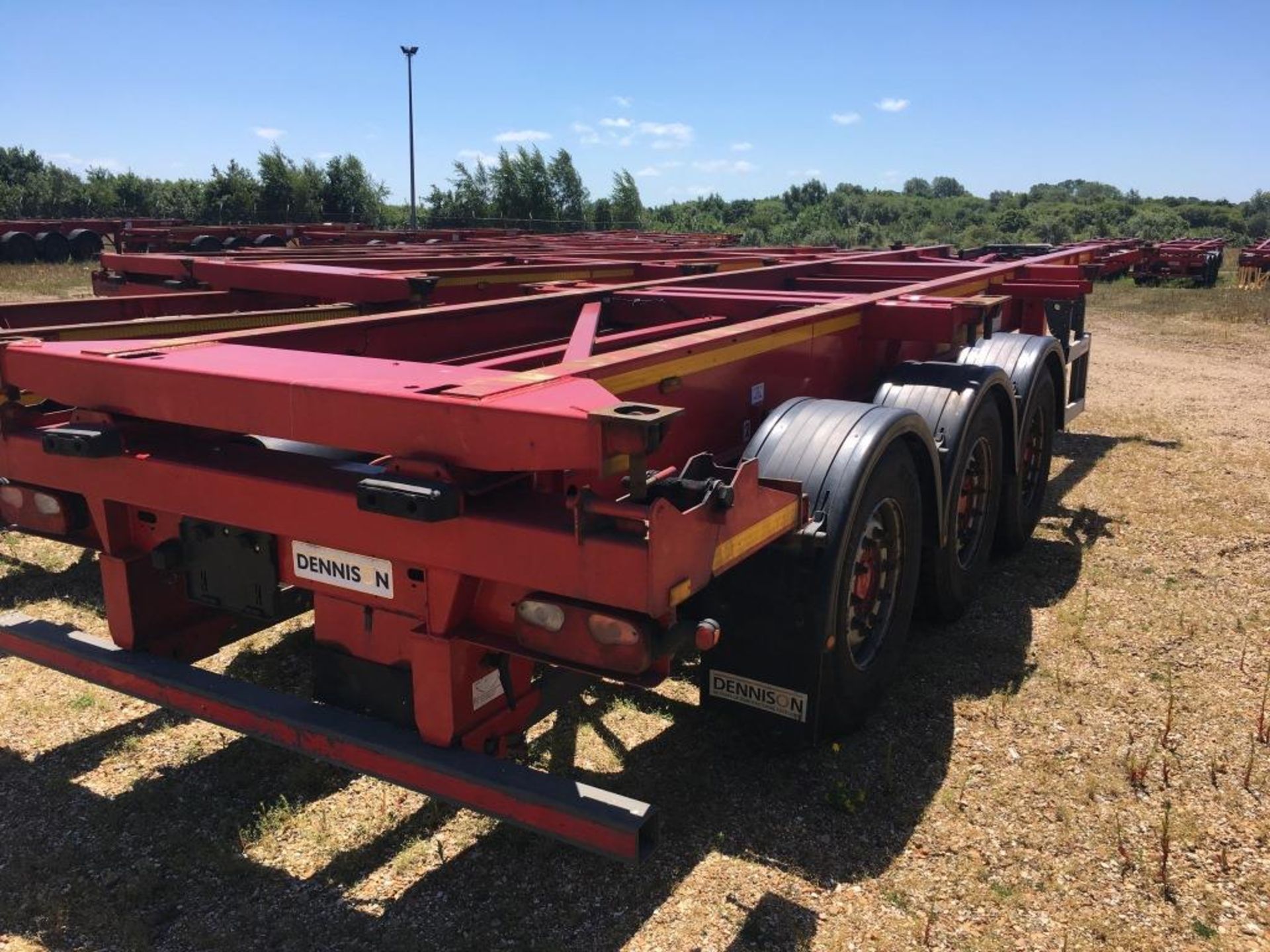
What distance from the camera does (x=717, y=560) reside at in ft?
7.35

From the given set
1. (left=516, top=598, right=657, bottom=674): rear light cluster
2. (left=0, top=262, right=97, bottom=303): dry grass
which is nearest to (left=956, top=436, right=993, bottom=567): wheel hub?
(left=516, top=598, right=657, bottom=674): rear light cluster

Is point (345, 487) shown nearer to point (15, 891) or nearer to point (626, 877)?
point (626, 877)

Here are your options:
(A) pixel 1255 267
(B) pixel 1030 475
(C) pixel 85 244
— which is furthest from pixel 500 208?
(B) pixel 1030 475

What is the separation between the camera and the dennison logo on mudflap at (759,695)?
2.98 metres

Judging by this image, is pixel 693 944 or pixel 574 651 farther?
pixel 693 944

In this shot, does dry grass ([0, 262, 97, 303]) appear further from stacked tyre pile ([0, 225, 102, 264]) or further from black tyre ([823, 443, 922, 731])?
black tyre ([823, 443, 922, 731])

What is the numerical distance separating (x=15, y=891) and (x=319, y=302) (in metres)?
3.13

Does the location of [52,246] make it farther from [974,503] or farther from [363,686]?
[363,686]

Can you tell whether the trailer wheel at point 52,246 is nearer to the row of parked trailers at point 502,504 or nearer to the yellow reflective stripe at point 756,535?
the row of parked trailers at point 502,504

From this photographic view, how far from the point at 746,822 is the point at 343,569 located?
1471 millimetres


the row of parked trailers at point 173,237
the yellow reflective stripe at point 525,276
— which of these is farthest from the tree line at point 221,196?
the yellow reflective stripe at point 525,276

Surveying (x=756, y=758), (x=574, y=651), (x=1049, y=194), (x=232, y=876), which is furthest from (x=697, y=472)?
(x=1049, y=194)

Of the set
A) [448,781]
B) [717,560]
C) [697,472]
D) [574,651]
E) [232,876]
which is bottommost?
[232,876]

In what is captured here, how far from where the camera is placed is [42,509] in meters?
2.96
